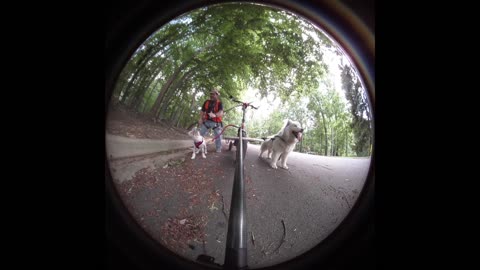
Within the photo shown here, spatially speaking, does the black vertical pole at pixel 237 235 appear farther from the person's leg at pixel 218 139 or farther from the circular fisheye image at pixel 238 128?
the person's leg at pixel 218 139

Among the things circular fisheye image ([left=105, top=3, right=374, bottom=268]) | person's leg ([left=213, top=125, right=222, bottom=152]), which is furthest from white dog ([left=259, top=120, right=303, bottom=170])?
person's leg ([left=213, top=125, right=222, bottom=152])

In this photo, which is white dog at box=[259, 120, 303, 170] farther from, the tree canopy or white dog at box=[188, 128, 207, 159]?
white dog at box=[188, 128, 207, 159]

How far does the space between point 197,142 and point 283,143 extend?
411 millimetres

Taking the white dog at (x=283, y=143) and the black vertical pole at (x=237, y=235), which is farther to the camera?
the white dog at (x=283, y=143)

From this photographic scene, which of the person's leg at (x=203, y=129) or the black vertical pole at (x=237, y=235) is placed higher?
the person's leg at (x=203, y=129)

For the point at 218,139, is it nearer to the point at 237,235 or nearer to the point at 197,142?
the point at 197,142

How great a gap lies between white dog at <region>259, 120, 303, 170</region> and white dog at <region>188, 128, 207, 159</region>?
0.28 metres

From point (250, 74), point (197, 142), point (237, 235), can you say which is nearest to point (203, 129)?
point (197, 142)

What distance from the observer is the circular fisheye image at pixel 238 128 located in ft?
3.47

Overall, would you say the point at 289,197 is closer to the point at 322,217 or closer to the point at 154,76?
the point at 322,217

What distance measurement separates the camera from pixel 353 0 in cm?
92

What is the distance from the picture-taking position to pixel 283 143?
1.08m

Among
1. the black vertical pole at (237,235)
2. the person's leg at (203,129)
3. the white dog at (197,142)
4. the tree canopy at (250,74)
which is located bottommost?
the black vertical pole at (237,235)

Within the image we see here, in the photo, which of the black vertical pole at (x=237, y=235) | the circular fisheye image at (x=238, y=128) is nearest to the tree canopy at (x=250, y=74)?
the circular fisheye image at (x=238, y=128)
